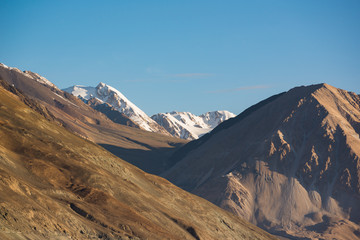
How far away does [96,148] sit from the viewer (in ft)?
406

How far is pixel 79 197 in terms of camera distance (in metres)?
86.4

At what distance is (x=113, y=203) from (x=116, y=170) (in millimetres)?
27052

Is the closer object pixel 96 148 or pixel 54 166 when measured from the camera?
pixel 54 166

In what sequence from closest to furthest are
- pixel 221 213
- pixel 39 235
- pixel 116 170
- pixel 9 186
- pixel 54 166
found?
pixel 39 235, pixel 9 186, pixel 54 166, pixel 116 170, pixel 221 213

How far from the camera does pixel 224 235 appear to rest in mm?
118250

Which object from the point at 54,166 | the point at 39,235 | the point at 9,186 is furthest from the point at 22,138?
the point at 39,235

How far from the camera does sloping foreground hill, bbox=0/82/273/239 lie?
6762 centimetres

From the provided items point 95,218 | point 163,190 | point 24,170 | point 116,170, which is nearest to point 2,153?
point 24,170

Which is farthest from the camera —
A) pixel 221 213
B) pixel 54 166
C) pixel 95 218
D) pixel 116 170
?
pixel 221 213

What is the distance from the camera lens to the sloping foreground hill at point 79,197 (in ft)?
222

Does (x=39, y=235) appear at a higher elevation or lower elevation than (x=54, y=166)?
lower

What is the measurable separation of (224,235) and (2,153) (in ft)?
166

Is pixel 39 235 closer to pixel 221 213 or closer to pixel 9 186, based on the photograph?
pixel 9 186

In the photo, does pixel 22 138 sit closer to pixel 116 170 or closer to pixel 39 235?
pixel 116 170
